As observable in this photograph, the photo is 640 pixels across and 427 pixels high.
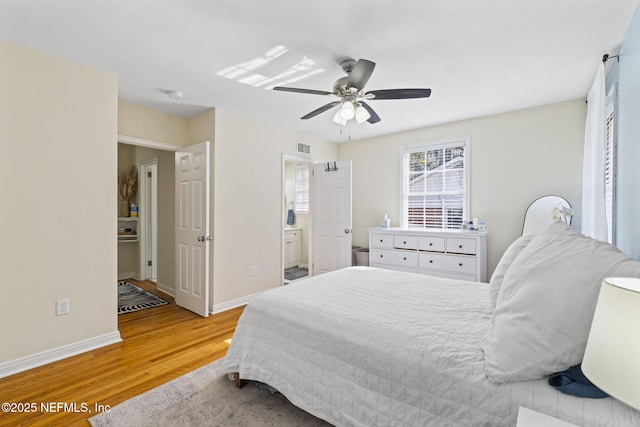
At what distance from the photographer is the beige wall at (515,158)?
11.1ft

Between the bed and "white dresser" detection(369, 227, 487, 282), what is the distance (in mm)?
1617

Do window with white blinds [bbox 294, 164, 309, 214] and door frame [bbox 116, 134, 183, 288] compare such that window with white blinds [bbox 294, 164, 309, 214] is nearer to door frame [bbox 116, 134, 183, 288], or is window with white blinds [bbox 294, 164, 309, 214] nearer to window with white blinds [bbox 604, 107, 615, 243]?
door frame [bbox 116, 134, 183, 288]

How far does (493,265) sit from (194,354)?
12.2 ft

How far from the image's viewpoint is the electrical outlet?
2.50 m

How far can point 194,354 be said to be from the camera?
2.62 m

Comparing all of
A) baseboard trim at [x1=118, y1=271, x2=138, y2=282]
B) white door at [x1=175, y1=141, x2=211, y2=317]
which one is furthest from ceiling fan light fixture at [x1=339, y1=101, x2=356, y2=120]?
baseboard trim at [x1=118, y1=271, x2=138, y2=282]

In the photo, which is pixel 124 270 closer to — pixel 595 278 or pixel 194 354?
pixel 194 354

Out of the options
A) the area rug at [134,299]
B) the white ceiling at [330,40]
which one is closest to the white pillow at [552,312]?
the white ceiling at [330,40]

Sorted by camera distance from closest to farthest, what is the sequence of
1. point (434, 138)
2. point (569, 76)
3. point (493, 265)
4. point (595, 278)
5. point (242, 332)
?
point (595, 278), point (242, 332), point (569, 76), point (493, 265), point (434, 138)

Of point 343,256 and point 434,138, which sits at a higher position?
point 434,138

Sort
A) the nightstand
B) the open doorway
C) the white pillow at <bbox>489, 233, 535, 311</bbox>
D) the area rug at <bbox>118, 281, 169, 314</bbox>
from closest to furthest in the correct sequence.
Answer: the nightstand
the white pillow at <bbox>489, 233, 535, 311</bbox>
the area rug at <bbox>118, 281, 169, 314</bbox>
the open doorway

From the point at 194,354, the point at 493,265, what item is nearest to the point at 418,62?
the point at 493,265

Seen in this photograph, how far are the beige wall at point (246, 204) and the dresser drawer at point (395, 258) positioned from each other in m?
1.46

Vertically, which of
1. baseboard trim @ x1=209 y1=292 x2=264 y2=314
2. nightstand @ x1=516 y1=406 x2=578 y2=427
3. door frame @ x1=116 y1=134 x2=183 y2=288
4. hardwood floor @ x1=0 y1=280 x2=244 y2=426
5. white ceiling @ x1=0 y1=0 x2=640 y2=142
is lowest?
hardwood floor @ x1=0 y1=280 x2=244 y2=426
